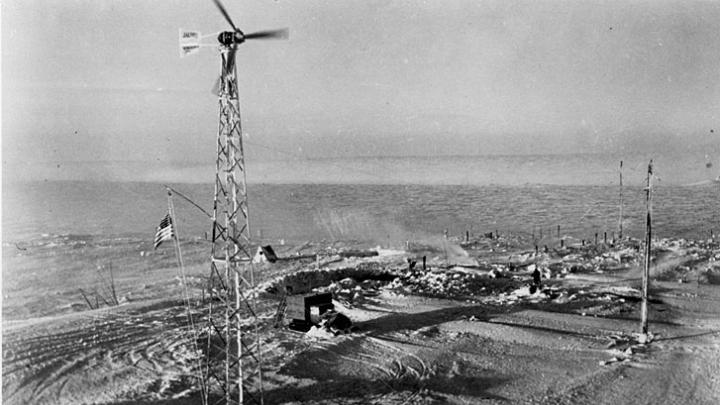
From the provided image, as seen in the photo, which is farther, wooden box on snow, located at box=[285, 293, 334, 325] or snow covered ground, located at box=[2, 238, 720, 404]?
wooden box on snow, located at box=[285, 293, 334, 325]

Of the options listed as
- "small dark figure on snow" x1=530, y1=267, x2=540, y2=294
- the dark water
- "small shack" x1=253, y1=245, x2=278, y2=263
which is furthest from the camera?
the dark water

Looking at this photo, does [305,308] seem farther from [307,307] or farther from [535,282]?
[535,282]

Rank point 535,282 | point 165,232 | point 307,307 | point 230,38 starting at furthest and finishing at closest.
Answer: point 535,282 < point 307,307 < point 165,232 < point 230,38

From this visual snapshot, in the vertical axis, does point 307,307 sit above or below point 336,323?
above

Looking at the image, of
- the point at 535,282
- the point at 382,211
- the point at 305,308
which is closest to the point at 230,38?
the point at 305,308

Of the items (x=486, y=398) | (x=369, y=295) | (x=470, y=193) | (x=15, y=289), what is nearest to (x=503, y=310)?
(x=369, y=295)

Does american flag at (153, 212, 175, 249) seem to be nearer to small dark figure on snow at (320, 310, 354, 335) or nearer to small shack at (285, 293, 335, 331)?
small shack at (285, 293, 335, 331)

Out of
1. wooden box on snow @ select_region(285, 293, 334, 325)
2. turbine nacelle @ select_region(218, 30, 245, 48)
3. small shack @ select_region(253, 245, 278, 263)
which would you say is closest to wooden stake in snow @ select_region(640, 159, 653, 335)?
wooden box on snow @ select_region(285, 293, 334, 325)

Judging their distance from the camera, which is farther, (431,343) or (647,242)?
(431,343)
